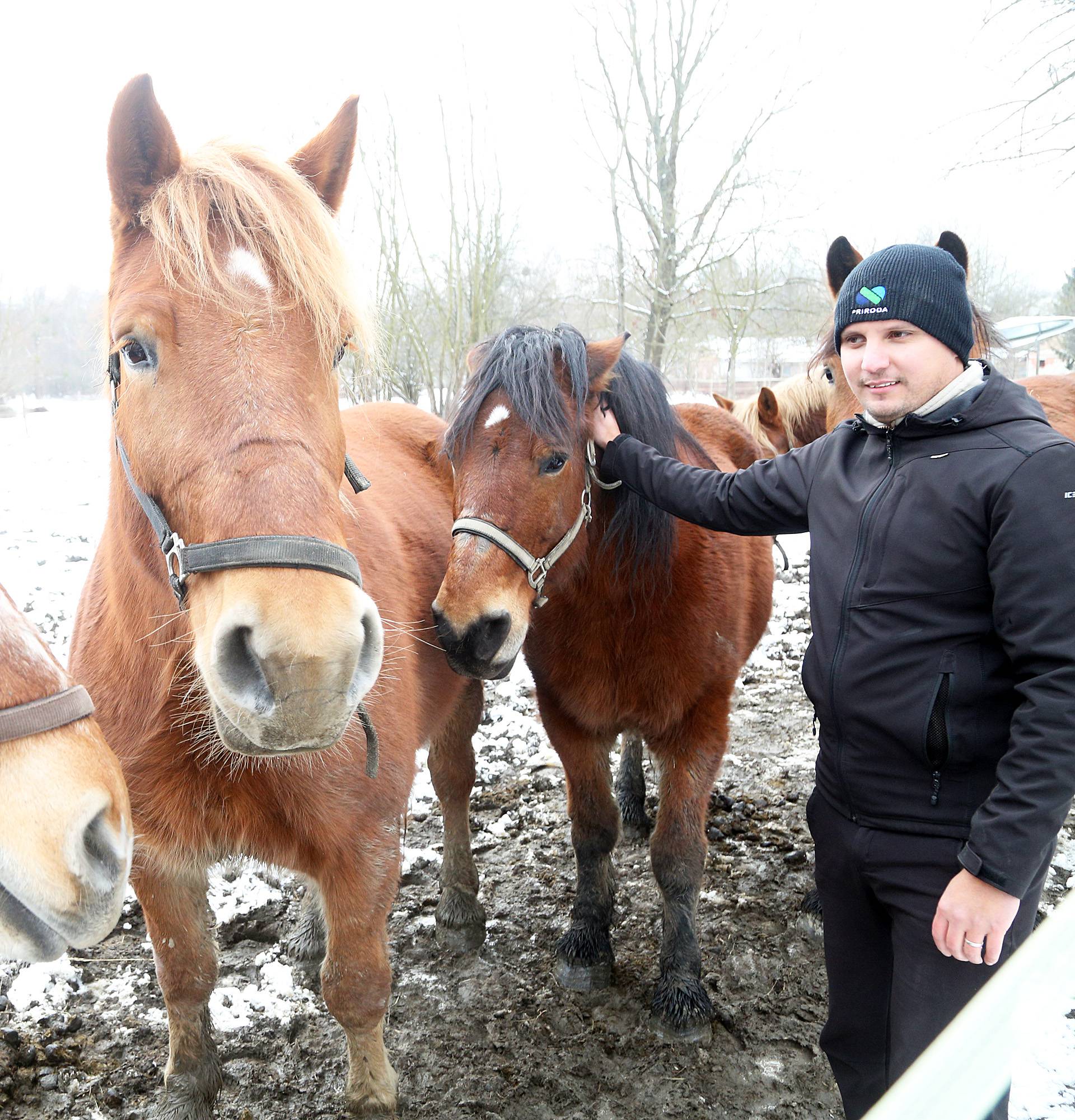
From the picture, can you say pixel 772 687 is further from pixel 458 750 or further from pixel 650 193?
pixel 650 193

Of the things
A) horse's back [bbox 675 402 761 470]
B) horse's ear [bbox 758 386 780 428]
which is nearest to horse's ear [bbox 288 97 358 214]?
horse's back [bbox 675 402 761 470]

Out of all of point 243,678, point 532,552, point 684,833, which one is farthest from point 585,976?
point 243,678

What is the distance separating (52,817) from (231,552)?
1.60 feet

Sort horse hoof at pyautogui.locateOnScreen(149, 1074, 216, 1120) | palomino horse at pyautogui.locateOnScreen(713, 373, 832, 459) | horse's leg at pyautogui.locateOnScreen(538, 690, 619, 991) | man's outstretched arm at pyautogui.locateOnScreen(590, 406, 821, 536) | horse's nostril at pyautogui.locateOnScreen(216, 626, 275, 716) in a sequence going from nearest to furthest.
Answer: horse's nostril at pyautogui.locateOnScreen(216, 626, 275, 716)
man's outstretched arm at pyautogui.locateOnScreen(590, 406, 821, 536)
horse hoof at pyautogui.locateOnScreen(149, 1074, 216, 1120)
horse's leg at pyautogui.locateOnScreen(538, 690, 619, 991)
palomino horse at pyautogui.locateOnScreen(713, 373, 832, 459)

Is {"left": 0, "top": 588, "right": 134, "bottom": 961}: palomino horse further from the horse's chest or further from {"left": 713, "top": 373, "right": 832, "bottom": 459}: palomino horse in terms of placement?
{"left": 713, "top": 373, "right": 832, "bottom": 459}: palomino horse

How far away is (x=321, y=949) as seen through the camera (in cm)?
310

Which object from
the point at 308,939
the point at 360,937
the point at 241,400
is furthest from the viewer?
the point at 308,939

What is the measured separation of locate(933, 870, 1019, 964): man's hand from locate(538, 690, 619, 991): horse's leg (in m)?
1.61

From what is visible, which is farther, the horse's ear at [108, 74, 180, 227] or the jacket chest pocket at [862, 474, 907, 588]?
the jacket chest pocket at [862, 474, 907, 588]

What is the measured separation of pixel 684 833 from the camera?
2924mm

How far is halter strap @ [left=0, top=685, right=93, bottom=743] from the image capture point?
1.12 m

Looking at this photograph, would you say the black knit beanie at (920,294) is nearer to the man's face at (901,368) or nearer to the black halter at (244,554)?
the man's face at (901,368)

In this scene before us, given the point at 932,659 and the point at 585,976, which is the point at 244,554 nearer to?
the point at 932,659

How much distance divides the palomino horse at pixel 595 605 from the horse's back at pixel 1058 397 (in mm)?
3218
